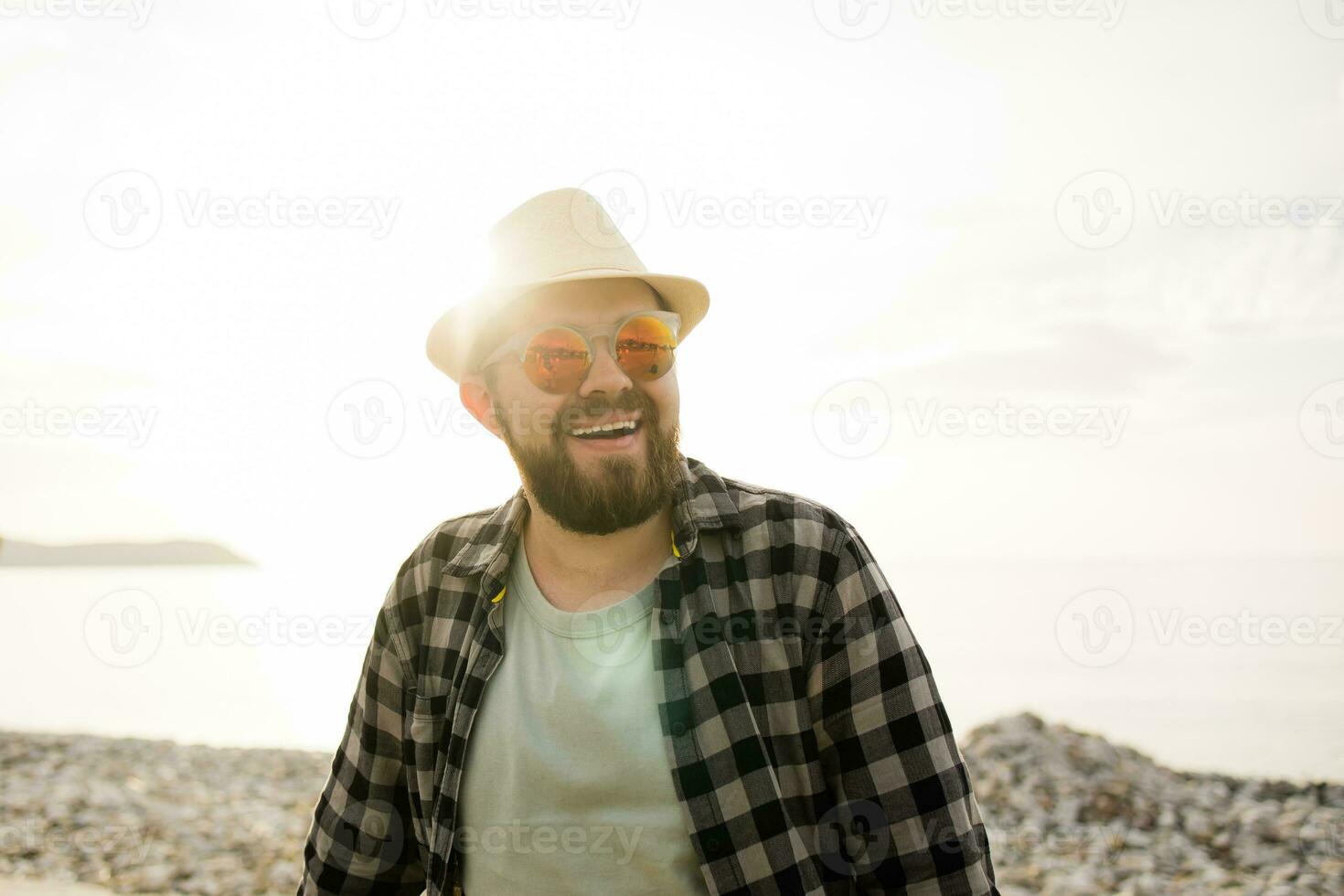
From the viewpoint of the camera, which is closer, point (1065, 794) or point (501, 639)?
point (501, 639)

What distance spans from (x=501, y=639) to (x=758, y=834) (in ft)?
2.37

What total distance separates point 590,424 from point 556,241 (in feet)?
1.52

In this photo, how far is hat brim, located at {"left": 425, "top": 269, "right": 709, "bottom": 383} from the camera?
2.06 metres

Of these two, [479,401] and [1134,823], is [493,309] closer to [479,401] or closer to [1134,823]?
[479,401]

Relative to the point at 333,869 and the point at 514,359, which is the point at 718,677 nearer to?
the point at 514,359

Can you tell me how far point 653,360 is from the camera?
2.06 metres

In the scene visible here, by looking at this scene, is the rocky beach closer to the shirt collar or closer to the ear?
the shirt collar

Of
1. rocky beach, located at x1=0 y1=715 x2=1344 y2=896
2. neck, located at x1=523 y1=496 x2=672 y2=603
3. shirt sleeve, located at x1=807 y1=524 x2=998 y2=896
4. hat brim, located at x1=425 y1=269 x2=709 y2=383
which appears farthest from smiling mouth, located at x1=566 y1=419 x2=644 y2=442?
rocky beach, located at x1=0 y1=715 x2=1344 y2=896

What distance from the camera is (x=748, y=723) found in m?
1.70

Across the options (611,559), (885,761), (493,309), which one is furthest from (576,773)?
(493,309)

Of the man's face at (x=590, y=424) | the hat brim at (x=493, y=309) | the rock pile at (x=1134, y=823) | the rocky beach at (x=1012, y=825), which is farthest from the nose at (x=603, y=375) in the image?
the rocky beach at (x=1012, y=825)

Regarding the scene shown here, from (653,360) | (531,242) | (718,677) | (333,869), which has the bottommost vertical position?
(333,869)

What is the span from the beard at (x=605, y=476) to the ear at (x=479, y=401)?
0.71 feet

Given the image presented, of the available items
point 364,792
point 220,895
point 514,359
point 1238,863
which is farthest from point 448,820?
point 1238,863
